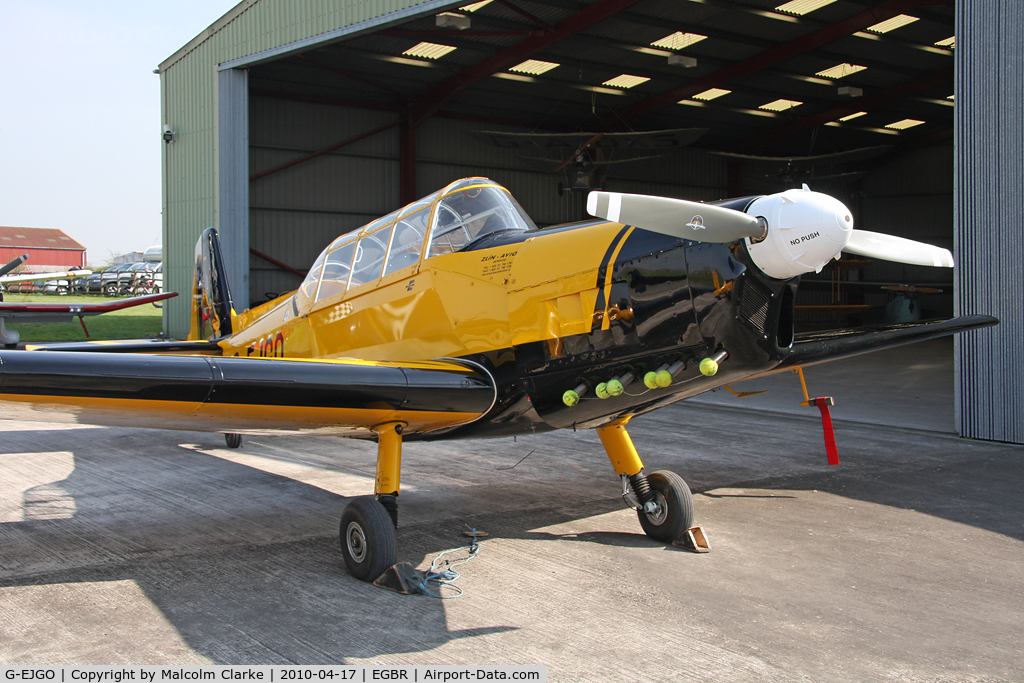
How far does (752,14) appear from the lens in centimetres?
1777

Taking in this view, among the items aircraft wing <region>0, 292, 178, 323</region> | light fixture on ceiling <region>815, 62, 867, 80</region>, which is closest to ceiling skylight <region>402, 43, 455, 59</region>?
aircraft wing <region>0, 292, 178, 323</region>

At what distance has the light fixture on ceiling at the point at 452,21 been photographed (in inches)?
643

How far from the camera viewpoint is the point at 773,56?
19984mm

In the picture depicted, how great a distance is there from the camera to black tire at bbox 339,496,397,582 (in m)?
4.37

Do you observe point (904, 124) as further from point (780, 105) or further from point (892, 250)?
point (892, 250)

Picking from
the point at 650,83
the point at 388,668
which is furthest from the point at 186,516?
the point at 650,83

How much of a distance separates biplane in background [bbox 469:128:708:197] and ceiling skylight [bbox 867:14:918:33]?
5376 mm

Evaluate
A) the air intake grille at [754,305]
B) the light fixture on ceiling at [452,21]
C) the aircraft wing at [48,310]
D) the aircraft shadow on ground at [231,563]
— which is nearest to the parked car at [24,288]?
the aircraft wing at [48,310]

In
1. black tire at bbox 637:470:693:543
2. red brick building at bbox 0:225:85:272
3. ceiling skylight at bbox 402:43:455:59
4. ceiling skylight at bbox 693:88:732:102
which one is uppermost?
red brick building at bbox 0:225:85:272

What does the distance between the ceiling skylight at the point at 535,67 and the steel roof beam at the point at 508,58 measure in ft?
Result: 4.75

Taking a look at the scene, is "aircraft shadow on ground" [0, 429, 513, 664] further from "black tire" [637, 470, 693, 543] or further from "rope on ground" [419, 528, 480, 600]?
"black tire" [637, 470, 693, 543]

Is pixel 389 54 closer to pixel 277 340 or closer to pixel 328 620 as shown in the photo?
pixel 277 340

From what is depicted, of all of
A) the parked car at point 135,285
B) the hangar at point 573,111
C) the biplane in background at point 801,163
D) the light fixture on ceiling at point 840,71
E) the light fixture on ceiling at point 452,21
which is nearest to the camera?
the hangar at point 573,111

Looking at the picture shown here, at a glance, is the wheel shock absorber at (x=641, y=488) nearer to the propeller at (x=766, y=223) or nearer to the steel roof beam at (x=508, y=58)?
the propeller at (x=766, y=223)
